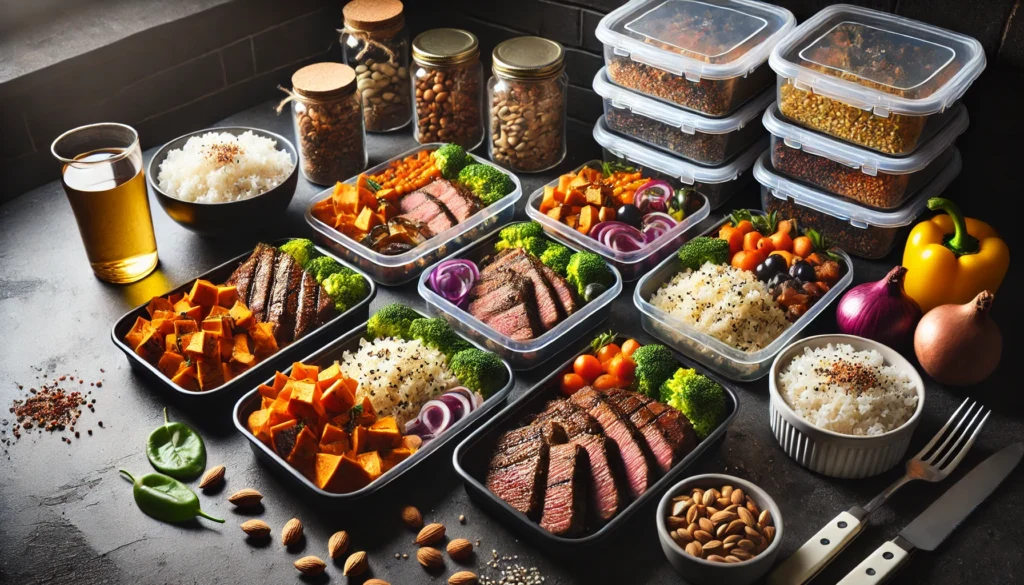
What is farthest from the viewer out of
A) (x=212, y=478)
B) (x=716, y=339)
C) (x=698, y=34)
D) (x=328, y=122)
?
(x=328, y=122)

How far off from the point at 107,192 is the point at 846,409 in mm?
2322

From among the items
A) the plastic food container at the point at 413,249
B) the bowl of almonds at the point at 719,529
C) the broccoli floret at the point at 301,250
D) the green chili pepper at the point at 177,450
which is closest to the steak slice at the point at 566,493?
the bowl of almonds at the point at 719,529

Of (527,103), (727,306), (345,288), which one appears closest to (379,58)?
(527,103)

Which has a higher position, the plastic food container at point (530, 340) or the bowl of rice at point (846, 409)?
the bowl of rice at point (846, 409)

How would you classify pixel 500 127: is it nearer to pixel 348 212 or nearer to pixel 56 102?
pixel 348 212

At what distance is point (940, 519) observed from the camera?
2.42 metres

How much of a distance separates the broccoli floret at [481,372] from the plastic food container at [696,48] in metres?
1.21

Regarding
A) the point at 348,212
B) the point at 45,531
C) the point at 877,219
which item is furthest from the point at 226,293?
the point at 877,219

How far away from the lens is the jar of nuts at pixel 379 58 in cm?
386

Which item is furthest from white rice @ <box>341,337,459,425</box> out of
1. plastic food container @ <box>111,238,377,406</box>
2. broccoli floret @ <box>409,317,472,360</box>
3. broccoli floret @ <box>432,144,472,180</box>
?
broccoli floret @ <box>432,144,472,180</box>

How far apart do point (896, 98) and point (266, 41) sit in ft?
8.90

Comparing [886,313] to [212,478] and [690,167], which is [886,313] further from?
[212,478]

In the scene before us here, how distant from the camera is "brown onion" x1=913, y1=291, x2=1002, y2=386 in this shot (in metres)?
2.75

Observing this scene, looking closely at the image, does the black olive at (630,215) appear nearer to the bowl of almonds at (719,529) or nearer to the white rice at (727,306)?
the white rice at (727,306)
